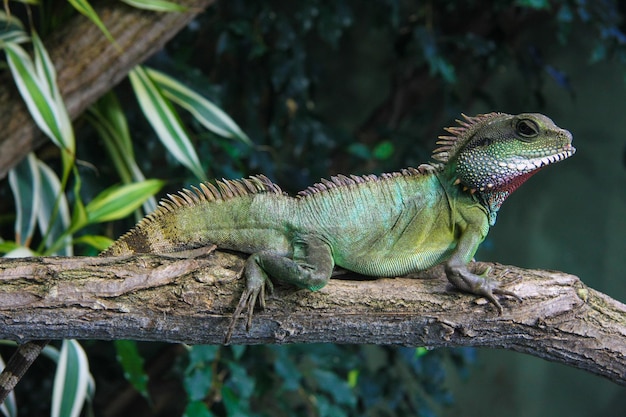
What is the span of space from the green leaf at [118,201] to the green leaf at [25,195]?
33 cm

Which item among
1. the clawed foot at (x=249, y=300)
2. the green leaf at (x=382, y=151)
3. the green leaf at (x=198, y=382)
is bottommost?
the green leaf at (x=198, y=382)

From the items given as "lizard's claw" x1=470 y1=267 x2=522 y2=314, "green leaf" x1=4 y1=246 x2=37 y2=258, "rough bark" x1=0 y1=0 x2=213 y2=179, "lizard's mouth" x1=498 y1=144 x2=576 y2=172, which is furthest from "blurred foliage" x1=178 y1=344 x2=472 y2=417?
"lizard's mouth" x1=498 y1=144 x2=576 y2=172

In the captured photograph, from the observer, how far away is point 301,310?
8.10 feet

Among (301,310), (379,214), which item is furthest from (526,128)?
(301,310)

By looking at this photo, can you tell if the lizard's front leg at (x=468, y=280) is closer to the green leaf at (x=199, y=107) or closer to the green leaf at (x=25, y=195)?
the green leaf at (x=199, y=107)

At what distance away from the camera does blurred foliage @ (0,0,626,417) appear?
4.26 meters

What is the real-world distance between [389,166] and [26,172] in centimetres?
262

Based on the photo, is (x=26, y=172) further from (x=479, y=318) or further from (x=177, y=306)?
(x=479, y=318)

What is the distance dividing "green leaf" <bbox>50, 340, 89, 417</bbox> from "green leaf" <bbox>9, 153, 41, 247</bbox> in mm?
662

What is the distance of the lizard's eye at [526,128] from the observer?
271 centimetres

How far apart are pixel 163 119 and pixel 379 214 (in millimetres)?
2021

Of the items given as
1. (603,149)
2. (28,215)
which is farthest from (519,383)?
(28,215)

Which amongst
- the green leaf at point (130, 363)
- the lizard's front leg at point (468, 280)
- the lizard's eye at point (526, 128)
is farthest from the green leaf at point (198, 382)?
the lizard's eye at point (526, 128)

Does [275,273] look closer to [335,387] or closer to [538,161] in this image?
[538,161]
